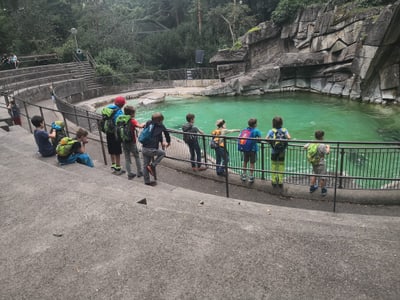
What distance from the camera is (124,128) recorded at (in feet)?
19.8

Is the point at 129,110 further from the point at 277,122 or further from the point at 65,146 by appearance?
the point at 277,122

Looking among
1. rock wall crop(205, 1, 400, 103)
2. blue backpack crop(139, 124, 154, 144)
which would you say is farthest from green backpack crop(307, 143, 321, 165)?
rock wall crop(205, 1, 400, 103)

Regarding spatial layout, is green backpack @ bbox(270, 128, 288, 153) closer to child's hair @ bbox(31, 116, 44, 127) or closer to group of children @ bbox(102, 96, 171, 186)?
group of children @ bbox(102, 96, 171, 186)

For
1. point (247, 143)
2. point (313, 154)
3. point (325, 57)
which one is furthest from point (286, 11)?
point (313, 154)

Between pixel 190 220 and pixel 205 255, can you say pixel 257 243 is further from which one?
pixel 190 220

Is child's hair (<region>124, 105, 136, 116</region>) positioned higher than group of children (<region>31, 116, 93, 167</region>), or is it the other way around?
child's hair (<region>124, 105, 136, 116</region>)

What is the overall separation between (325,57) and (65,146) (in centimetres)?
2218

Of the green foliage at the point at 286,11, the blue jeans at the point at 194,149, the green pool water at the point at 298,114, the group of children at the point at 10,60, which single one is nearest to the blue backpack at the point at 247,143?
the blue jeans at the point at 194,149

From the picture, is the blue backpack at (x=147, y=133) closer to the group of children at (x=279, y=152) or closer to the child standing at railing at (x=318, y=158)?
the group of children at (x=279, y=152)

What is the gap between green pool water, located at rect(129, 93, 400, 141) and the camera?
15.2 meters

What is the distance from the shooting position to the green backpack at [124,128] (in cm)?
595

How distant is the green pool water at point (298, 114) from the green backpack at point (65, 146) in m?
10.5

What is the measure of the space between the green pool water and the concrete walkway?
441 inches

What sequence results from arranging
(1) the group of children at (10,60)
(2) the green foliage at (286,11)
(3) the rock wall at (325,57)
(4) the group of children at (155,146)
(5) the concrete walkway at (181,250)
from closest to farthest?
(5) the concrete walkway at (181,250), (4) the group of children at (155,146), (3) the rock wall at (325,57), (1) the group of children at (10,60), (2) the green foliage at (286,11)
